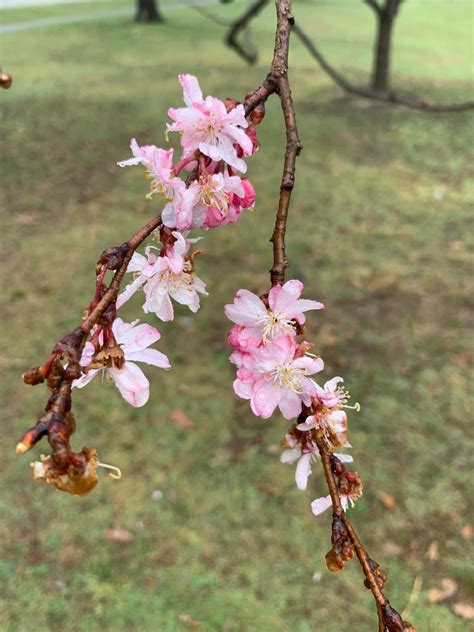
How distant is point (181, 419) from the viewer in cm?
297

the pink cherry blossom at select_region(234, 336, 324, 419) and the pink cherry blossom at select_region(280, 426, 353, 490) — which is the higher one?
the pink cherry blossom at select_region(234, 336, 324, 419)

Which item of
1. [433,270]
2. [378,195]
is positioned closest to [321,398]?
[433,270]

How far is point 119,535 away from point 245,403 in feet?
2.94

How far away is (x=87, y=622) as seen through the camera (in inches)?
84.8

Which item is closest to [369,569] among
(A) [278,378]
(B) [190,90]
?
(A) [278,378]

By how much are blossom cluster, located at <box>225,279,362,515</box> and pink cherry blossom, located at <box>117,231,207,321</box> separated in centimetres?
8

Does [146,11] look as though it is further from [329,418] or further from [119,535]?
[329,418]

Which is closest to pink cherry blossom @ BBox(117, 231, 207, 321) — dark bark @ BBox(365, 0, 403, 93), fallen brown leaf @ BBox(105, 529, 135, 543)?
fallen brown leaf @ BBox(105, 529, 135, 543)

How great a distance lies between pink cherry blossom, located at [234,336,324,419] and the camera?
0.72 meters

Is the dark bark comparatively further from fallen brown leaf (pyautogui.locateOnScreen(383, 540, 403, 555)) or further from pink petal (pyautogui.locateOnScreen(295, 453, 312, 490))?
pink petal (pyautogui.locateOnScreen(295, 453, 312, 490))

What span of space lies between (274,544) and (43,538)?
853mm

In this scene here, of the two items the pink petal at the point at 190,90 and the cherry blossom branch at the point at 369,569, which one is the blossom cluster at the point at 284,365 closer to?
the cherry blossom branch at the point at 369,569

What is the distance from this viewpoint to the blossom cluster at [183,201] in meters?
0.73

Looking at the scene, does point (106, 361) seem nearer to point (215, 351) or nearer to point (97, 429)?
point (97, 429)
